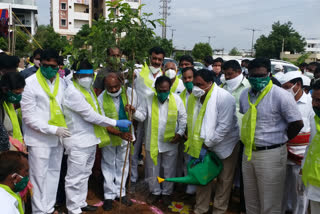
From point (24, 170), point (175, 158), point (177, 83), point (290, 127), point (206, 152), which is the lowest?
point (175, 158)

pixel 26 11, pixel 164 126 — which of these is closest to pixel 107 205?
pixel 164 126

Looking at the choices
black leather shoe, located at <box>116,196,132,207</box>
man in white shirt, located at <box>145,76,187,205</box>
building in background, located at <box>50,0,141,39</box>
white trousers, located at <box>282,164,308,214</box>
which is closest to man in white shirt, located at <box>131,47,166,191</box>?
man in white shirt, located at <box>145,76,187,205</box>

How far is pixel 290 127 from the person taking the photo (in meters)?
3.16

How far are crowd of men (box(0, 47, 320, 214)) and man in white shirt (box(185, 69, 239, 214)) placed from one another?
0.01 meters

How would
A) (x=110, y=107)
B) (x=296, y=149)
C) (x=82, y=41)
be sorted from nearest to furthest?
(x=82, y=41) < (x=296, y=149) < (x=110, y=107)

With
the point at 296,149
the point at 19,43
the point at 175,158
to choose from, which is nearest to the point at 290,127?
the point at 296,149

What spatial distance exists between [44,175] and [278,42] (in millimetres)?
54317

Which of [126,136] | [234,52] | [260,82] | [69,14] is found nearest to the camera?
Answer: [260,82]

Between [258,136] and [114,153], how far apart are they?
210cm

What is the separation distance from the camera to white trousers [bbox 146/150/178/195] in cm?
430

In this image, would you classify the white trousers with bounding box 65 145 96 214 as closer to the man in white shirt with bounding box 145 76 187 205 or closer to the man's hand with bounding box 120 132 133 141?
the man's hand with bounding box 120 132 133 141

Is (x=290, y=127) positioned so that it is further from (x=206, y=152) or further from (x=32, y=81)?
(x=32, y=81)

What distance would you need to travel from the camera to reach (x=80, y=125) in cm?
365

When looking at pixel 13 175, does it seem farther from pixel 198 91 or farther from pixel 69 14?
pixel 69 14
